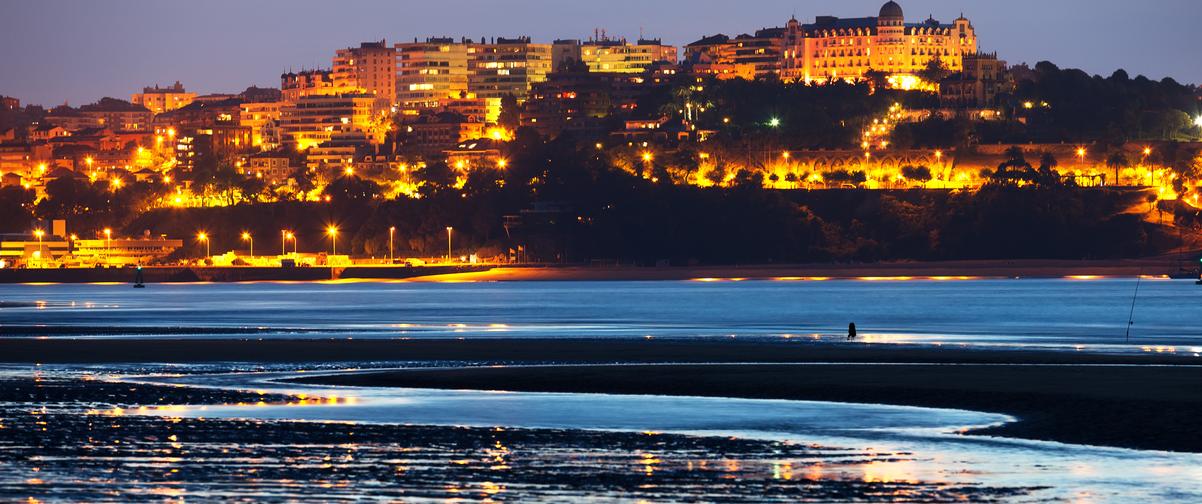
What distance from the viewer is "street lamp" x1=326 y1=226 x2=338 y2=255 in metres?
195

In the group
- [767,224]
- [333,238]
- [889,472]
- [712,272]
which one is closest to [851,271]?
[712,272]

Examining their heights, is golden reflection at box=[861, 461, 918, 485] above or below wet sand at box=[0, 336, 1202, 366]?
below

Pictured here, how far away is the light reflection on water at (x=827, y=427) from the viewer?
26.0m

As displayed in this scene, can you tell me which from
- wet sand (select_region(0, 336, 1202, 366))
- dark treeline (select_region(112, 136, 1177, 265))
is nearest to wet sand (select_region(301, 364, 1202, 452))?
wet sand (select_region(0, 336, 1202, 366))

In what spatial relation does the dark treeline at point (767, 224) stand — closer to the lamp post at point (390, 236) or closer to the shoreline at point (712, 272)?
the lamp post at point (390, 236)

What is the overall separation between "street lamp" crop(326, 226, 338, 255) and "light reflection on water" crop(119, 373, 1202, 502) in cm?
15326

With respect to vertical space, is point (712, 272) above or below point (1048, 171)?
below

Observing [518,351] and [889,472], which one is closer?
[889,472]

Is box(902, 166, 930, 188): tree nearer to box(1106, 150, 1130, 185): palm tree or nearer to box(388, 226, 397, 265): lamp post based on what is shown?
box(1106, 150, 1130, 185): palm tree

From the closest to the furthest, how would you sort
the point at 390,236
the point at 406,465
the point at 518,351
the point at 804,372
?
1. the point at 406,465
2. the point at 804,372
3. the point at 518,351
4. the point at 390,236

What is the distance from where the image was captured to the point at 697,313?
89.3m

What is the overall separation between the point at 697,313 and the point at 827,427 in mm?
57348

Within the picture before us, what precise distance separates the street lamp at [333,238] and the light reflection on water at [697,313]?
5356 cm

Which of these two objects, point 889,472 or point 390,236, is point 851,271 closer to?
point 390,236
